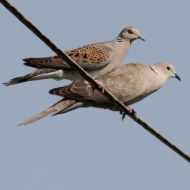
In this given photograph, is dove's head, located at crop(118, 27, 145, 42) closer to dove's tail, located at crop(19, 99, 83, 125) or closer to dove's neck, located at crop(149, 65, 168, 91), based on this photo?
dove's neck, located at crop(149, 65, 168, 91)

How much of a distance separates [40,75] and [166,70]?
180 cm

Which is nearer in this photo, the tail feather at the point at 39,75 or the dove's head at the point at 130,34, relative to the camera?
the tail feather at the point at 39,75

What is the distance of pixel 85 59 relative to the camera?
7.78m

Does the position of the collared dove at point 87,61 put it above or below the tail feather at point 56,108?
above

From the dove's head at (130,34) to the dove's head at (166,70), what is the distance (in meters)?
0.45

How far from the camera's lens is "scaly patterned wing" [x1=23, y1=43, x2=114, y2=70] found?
750 cm

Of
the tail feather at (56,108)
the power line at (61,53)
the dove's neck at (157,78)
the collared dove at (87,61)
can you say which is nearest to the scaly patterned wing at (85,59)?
the collared dove at (87,61)

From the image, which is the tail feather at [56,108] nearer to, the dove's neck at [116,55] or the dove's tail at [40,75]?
the dove's tail at [40,75]

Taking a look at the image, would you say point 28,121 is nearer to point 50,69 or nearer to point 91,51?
point 50,69

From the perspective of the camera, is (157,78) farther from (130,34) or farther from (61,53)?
(61,53)

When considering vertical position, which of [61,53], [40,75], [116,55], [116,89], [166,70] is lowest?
[166,70]

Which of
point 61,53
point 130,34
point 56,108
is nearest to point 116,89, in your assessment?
point 56,108

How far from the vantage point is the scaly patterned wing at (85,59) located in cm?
750

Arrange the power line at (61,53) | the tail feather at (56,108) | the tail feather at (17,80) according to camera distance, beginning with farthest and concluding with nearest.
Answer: the tail feather at (56,108)
the tail feather at (17,80)
the power line at (61,53)
